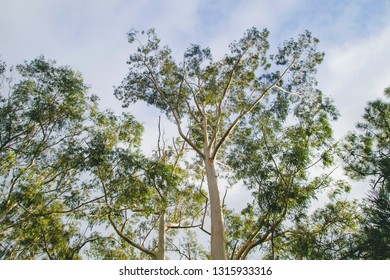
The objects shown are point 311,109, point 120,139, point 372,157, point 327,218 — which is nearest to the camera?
point 327,218

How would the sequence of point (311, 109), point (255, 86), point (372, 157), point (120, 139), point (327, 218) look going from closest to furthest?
point (327, 218), point (372, 157), point (120, 139), point (311, 109), point (255, 86)

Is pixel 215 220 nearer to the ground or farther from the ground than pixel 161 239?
farther from the ground

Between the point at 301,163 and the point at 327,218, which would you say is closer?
the point at 301,163

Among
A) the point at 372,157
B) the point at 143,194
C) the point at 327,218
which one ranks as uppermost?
the point at 372,157

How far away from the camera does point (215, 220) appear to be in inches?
276

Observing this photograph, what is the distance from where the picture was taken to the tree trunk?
6.38m

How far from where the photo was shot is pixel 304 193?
7.75 m

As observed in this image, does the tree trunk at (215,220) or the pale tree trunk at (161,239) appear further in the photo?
the pale tree trunk at (161,239)

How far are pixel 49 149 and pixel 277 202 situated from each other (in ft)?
23.2

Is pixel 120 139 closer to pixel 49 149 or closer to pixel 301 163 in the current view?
pixel 49 149

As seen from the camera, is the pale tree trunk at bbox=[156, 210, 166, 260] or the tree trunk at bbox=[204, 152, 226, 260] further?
the pale tree trunk at bbox=[156, 210, 166, 260]

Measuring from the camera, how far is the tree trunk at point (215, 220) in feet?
20.9

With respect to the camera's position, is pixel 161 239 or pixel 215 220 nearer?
pixel 215 220

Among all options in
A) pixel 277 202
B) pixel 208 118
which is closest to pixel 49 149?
pixel 208 118
